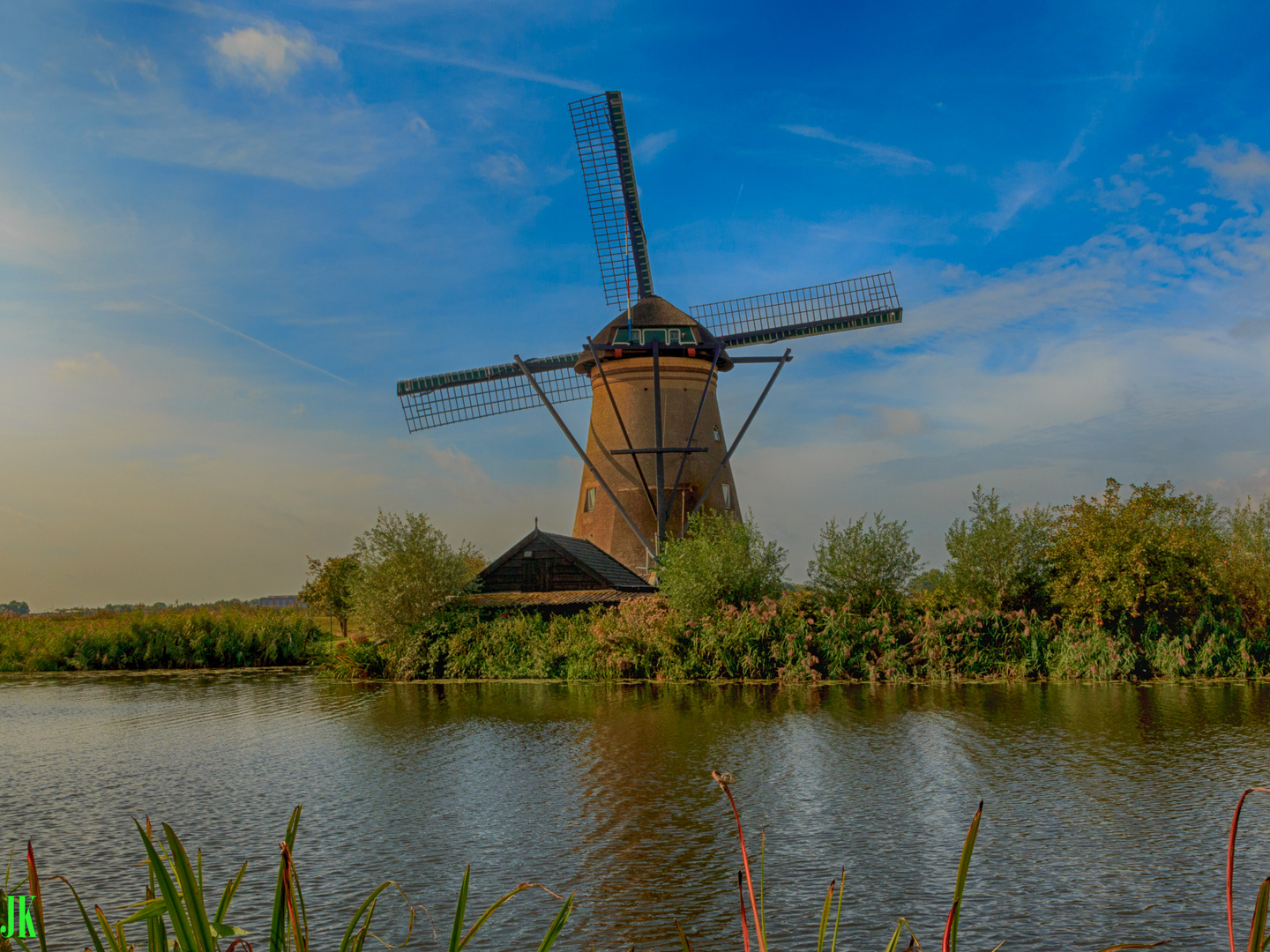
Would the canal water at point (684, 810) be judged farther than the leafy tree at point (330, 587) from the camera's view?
No

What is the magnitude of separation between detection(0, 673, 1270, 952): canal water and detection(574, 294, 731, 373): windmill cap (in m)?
15.7

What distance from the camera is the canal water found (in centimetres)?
710

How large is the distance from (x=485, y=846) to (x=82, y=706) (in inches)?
638

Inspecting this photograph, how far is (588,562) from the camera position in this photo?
28.1 meters

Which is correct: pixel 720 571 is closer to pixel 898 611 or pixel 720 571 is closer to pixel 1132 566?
pixel 898 611

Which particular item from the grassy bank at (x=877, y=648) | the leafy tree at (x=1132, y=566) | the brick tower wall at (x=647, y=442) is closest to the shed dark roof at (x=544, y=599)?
the grassy bank at (x=877, y=648)

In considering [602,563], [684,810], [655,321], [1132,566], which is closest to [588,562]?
[602,563]

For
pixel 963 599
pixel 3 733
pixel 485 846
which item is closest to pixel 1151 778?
pixel 485 846

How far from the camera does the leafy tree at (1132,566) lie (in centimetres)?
2356

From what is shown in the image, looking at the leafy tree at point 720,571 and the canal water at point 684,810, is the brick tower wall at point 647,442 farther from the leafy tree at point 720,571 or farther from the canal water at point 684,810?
the canal water at point 684,810

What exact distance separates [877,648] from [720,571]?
14.4 feet

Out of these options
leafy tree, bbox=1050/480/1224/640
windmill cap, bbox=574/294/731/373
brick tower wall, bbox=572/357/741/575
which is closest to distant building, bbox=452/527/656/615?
brick tower wall, bbox=572/357/741/575

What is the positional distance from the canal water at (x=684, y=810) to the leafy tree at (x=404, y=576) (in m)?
7.28

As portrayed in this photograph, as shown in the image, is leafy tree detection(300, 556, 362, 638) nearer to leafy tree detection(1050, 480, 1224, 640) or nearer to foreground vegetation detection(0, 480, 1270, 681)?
foreground vegetation detection(0, 480, 1270, 681)
